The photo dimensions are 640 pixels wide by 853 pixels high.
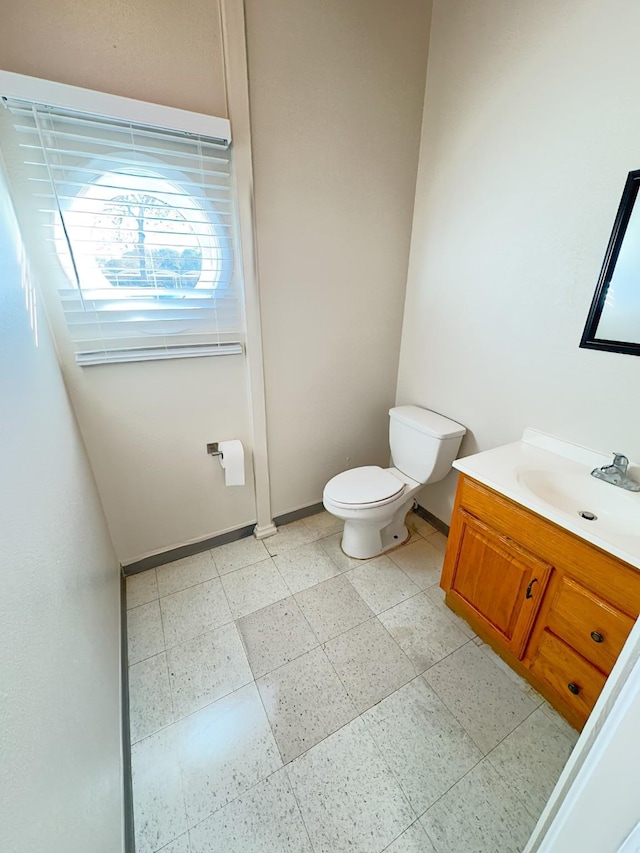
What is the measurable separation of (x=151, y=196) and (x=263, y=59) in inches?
28.7

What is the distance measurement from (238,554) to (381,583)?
0.82 metres

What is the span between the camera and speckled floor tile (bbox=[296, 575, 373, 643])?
5.26 ft

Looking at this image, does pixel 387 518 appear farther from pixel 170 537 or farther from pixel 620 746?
pixel 620 746

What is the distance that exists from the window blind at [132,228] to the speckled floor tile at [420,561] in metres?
1.53

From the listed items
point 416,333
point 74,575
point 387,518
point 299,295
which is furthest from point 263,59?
point 387,518

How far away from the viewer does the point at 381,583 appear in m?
1.84

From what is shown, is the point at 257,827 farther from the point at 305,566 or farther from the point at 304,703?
the point at 305,566

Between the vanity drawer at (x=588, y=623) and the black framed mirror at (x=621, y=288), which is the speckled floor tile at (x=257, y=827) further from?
the black framed mirror at (x=621, y=288)

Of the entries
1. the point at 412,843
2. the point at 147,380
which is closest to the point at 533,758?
the point at 412,843

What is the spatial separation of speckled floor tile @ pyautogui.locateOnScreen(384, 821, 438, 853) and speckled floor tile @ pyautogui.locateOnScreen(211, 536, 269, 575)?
47.3 inches

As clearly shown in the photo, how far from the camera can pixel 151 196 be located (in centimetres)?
137

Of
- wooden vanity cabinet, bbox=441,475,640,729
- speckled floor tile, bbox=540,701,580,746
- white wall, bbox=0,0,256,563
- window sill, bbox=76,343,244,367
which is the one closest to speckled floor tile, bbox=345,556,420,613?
wooden vanity cabinet, bbox=441,475,640,729

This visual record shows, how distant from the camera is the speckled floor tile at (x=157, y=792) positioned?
100 cm

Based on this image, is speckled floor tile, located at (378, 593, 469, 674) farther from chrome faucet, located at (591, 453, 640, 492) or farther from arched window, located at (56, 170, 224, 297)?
arched window, located at (56, 170, 224, 297)
